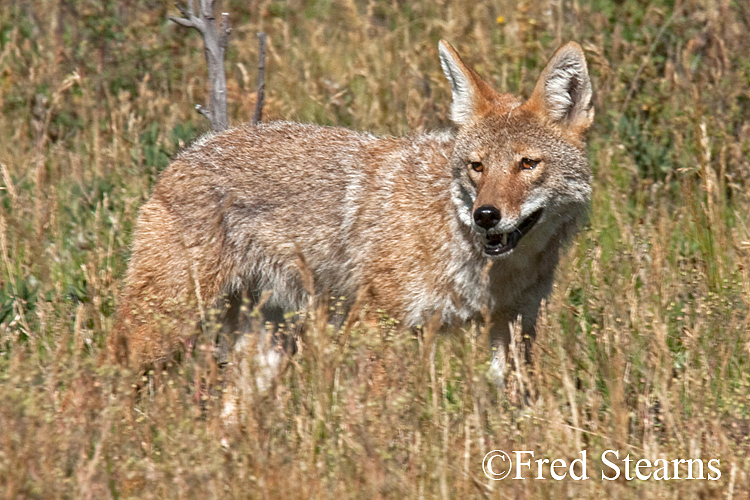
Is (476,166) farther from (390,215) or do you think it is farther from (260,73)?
(260,73)

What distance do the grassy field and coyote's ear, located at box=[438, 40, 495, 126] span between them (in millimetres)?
1015

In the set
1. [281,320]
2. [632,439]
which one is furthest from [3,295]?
[632,439]

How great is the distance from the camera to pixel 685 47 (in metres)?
7.68

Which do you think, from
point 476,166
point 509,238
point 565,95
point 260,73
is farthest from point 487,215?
point 260,73

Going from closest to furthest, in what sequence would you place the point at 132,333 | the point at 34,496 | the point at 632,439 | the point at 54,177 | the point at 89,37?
the point at 34,496 < the point at 632,439 < the point at 132,333 < the point at 54,177 < the point at 89,37

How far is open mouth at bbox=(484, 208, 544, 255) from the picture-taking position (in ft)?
14.8

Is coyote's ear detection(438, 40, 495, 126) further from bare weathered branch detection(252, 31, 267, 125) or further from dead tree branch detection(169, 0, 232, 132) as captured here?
dead tree branch detection(169, 0, 232, 132)

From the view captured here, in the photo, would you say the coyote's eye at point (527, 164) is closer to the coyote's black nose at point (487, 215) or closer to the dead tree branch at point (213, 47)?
the coyote's black nose at point (487, 215)

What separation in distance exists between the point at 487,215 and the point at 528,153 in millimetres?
509

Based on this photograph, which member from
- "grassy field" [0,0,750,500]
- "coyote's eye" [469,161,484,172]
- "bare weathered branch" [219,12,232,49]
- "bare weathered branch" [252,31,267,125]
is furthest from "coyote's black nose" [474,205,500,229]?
"bare weathered branch" [219,12,232,49]

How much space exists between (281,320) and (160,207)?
1217 millimetres

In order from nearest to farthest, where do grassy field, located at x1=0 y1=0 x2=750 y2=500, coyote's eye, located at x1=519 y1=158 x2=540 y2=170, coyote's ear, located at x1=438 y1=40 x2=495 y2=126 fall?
grassy field, located at x1=0 y1=0 x2=750 y2=500 < coyote's eye, located at x1=519 y1=158 x2=540 y2=170 < coyote's ear, located at x1=438 y1=40 x2=495 y2=126

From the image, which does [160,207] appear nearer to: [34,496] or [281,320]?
[281,320]

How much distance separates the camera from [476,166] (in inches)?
185
